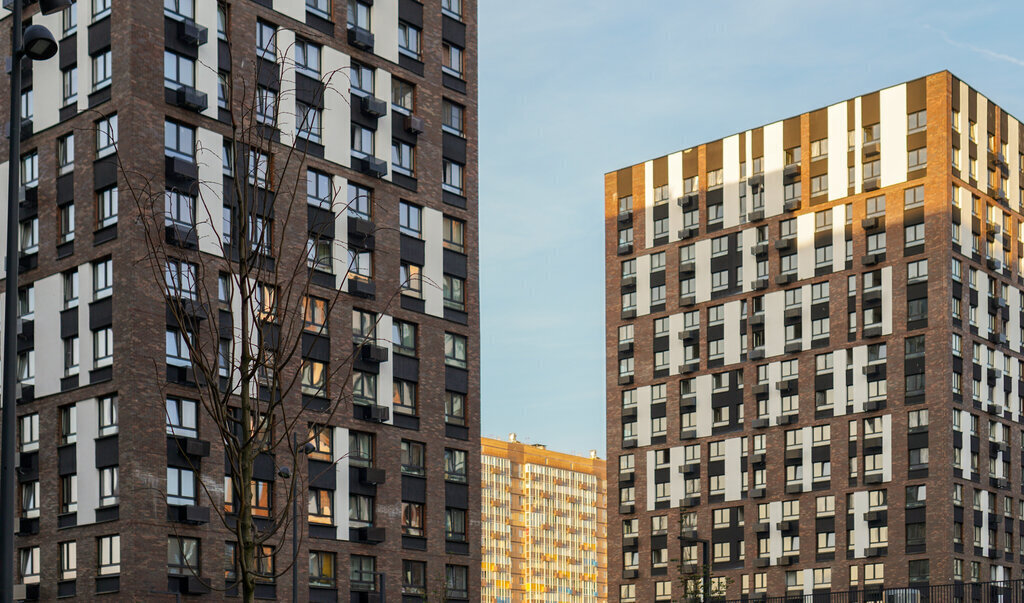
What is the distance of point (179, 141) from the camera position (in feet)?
192

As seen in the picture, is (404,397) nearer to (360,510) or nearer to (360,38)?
(360,510)

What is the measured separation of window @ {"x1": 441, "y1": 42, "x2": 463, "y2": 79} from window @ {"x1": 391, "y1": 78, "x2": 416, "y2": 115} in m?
2.84

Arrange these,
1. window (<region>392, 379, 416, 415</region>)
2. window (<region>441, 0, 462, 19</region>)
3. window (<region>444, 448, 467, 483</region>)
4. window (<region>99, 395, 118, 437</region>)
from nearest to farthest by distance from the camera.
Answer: window (<region>99, 395, 118, 437</region>) → window (<region>392, 379, 416, 415</region>) → window (<region>444, 448, 467, 483</region>) → window (<region>441, 0, 462, 19</region>)

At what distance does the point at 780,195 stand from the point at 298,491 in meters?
51.8

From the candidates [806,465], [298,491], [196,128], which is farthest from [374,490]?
[806,465]

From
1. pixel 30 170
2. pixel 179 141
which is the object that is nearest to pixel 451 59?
pixel 179 141

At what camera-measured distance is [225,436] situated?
43.6ft

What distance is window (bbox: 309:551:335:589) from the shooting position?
60656mm

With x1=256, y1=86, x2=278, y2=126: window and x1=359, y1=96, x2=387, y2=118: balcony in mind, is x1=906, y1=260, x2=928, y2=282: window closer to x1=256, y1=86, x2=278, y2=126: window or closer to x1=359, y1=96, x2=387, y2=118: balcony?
x1=359, y1=96, x2=387, y2=118: balcony

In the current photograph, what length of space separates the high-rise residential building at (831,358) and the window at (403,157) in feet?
105

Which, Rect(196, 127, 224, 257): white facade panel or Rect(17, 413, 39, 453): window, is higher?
Rect(196, 127, 224, 257): white facade panel

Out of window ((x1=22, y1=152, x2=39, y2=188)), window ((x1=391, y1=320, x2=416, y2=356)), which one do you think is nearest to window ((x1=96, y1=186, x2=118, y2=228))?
window ((x1=22, y1=152, x2=39, y2=188))

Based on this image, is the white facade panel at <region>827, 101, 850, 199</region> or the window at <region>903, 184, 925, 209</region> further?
the white facade panel at <region>827, 101, 850, 199</region>

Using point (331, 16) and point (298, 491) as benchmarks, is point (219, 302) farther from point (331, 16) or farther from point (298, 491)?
point (331, 16)
